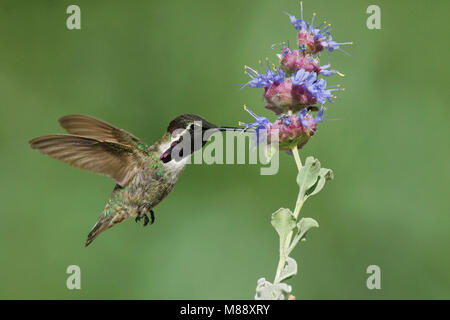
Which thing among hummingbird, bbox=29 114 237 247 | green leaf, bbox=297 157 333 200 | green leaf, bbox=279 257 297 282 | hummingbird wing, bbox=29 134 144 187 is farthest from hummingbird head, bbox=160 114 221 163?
green leaf, bbox=279 257 297 282

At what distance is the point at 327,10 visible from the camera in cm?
370

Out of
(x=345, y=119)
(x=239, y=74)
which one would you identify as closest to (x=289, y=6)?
(x=239, y=74)

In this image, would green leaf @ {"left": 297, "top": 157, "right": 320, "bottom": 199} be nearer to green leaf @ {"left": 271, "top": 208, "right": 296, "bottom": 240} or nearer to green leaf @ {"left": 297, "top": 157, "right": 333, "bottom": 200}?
green leaf @ {"left": 297, "top": 157, "right": 333, "bottom": 200}

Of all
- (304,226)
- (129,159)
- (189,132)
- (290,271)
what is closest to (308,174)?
(304,226)

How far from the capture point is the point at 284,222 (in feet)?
4.61

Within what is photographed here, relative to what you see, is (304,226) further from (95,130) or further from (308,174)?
(95,130)

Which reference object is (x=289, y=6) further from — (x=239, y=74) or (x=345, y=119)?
(x=345, y=119)

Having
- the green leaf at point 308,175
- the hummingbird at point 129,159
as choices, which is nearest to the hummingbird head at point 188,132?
the hummingbird at point 129,159

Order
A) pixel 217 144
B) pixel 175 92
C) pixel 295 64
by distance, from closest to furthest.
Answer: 1. pixel 295 64
2. pixel 217 144
3. pixel 175 92

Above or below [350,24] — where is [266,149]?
below

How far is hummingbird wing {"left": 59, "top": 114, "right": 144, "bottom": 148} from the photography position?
179cm

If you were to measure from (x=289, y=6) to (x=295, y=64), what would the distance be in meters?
2.43

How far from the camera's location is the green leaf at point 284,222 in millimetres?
1396

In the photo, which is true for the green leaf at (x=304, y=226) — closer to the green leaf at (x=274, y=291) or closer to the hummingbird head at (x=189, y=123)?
the green leaf at (x=274, y=291)
